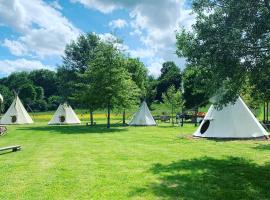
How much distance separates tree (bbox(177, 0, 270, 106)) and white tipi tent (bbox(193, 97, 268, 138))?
10.5 metres

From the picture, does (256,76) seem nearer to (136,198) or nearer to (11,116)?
(136,198)

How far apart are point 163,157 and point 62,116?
1692 inches

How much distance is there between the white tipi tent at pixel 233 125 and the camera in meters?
27.3

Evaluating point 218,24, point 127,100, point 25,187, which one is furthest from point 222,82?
point 127,100

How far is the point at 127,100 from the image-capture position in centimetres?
4372

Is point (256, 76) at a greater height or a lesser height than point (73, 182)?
greater

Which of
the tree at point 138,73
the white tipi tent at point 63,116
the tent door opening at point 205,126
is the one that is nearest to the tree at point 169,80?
the tree at point 138,73

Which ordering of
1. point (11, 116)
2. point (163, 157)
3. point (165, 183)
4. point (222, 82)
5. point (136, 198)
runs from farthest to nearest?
point (11, 116) < point (163, 157) < point (222, 82) < point (165, 183) < point (136, 198)

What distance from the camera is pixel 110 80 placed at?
4344 cm

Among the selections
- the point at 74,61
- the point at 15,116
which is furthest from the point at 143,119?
the point at 15,116

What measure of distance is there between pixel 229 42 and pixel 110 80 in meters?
29.6

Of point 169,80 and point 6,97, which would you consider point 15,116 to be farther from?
point 169,80

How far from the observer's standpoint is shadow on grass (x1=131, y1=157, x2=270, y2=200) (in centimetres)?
1116

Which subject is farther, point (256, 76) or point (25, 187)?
point (256, 76)
